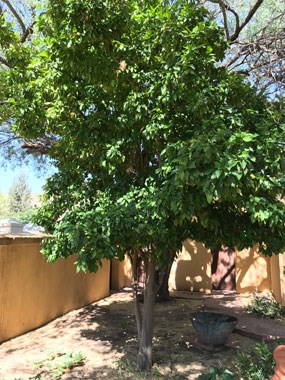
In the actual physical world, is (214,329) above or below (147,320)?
below

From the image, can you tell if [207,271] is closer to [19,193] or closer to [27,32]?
[27,32]

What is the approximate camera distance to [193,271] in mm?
10969

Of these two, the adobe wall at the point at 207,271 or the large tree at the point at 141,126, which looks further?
the adobe wall at the point at 207,271

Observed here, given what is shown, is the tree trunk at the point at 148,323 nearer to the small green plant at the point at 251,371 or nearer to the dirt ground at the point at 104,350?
the dirt ground at the point at 104,350

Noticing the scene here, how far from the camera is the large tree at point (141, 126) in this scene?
3131 millimetres

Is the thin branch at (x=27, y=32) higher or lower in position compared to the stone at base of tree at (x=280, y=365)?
higher

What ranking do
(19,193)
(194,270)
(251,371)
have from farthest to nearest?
(19,193)
(194,270)
(251,371)

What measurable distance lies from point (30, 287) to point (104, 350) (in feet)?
5.83

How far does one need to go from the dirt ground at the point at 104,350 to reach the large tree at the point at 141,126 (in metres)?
0.52

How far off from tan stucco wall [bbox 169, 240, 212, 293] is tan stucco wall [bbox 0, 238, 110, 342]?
4147mm

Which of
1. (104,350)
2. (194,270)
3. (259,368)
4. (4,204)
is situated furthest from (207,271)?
(4,204)

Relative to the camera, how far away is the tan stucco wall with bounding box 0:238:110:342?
17.9 feet

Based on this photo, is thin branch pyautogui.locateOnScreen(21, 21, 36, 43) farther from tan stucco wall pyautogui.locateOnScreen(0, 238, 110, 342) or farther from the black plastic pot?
the black plastic pot

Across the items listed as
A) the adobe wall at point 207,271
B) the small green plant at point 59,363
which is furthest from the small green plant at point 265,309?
the small green plant at point 59,363
